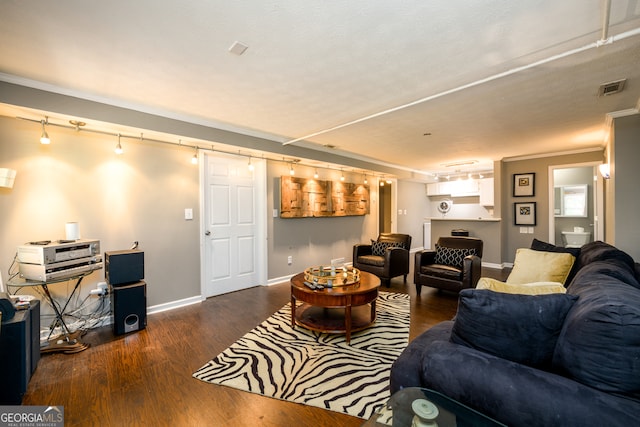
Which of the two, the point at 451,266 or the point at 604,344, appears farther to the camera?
the point at 451,266

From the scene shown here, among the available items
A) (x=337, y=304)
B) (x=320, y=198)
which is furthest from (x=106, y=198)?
(x=320, y=198)

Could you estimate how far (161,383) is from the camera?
2.11 m

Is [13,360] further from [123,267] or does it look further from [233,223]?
[233,223]

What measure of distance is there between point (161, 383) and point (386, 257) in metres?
3.45

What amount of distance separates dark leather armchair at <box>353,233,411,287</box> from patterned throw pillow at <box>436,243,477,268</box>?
0.64m

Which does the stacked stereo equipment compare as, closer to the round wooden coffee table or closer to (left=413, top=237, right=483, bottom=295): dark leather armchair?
the round wooden coffee table

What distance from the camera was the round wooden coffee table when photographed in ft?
8.93

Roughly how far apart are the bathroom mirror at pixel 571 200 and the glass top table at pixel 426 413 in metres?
7.66

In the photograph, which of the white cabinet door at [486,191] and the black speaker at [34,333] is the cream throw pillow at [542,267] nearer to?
the black speaker at [34,333]

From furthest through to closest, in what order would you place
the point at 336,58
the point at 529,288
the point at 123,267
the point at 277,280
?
the point at 277,280
the point at 123,267
the point at 336,58
the point at 529,288

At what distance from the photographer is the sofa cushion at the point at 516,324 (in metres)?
1.24

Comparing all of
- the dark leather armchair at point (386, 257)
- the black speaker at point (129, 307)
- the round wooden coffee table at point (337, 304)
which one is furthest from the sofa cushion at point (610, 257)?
the black speaker at point (129, 307)

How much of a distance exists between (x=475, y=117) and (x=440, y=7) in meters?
2.22

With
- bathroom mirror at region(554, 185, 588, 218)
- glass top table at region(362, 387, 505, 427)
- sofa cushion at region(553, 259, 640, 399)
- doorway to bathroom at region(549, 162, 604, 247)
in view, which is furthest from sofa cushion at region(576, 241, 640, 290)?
bathroom mirror at region(554, 185, 588, 218)
